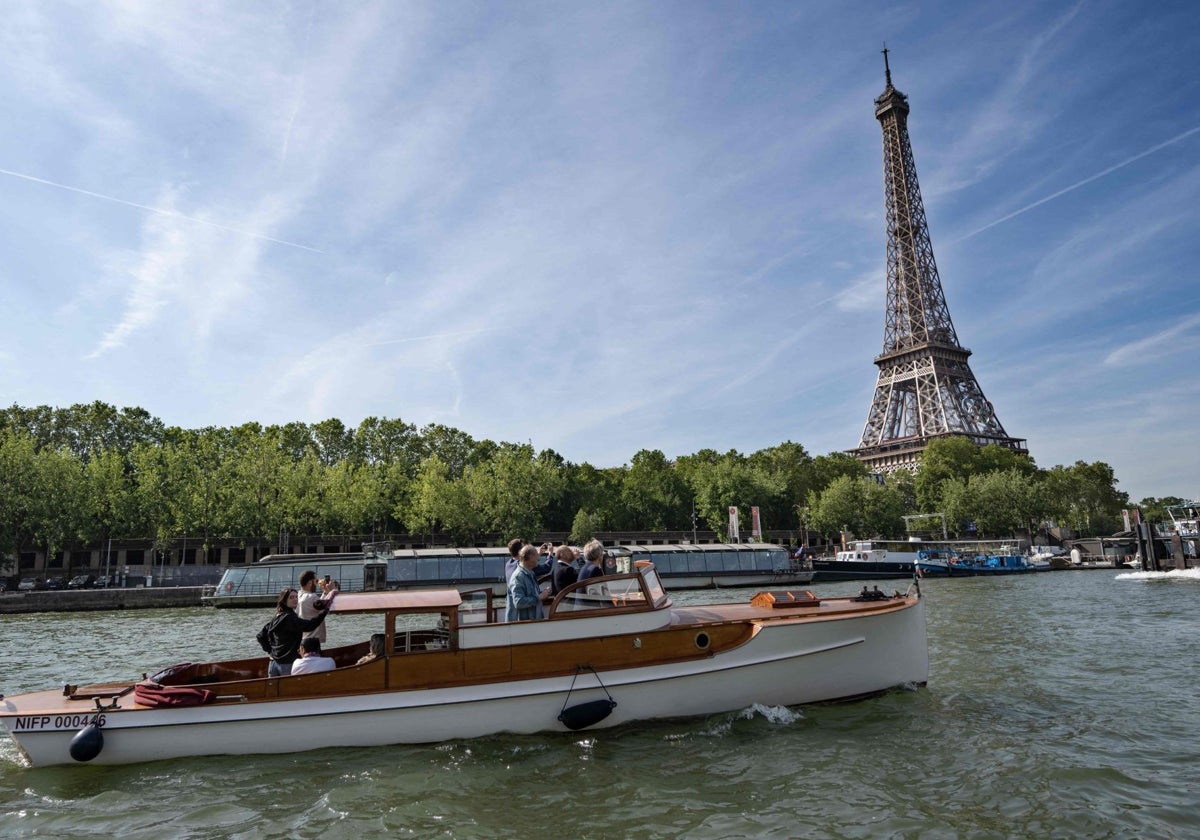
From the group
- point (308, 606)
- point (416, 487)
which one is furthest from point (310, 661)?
point (416, 487)

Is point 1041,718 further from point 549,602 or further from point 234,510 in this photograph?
point 234,510

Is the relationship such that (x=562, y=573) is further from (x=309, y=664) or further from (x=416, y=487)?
(x=416, y=487)

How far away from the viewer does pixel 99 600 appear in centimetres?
4016

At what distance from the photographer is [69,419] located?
2968 inches

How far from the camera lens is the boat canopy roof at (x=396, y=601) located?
1077 cm

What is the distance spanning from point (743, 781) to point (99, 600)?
4202 cm

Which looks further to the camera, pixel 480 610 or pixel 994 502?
pixel 994 502

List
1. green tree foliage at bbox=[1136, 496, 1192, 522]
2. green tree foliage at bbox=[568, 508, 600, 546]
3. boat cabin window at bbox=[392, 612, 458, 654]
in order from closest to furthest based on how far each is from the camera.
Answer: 1. boat cabin window at bbox=[392, 612, 458, 654]
2. green tree foliage at bbox=[568, 508, 600, 546]
3. green tree foliage at bbox=[1136, 496, 1192, 522]

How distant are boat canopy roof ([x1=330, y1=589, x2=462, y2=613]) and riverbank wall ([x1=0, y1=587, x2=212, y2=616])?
36.6 meters

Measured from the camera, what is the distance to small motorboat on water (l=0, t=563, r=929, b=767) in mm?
10148

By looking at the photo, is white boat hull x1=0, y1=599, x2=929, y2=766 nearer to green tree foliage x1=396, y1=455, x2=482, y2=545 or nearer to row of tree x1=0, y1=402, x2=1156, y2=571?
row of tree x1=0, y1=402, x2=1156, y2=571

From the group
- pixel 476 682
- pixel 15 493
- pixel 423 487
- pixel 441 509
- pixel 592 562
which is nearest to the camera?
pixel 476 682

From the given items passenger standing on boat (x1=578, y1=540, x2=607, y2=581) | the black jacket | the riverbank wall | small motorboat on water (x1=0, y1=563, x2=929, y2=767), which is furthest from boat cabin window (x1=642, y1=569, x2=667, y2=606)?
the riverbank wall

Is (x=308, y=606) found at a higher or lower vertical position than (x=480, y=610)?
higher
